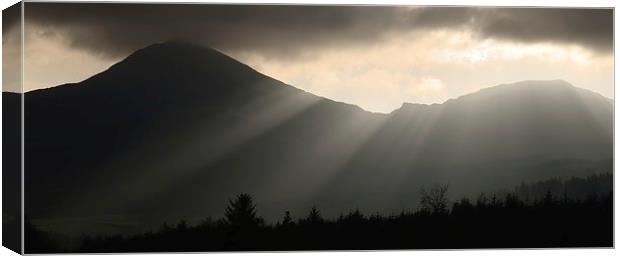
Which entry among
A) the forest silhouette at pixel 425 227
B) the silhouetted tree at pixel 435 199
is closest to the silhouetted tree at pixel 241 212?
the forest silhouette at pixel 425 227

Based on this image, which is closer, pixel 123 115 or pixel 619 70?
pixel 123 115

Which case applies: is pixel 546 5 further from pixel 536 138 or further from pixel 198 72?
pixel 198 72

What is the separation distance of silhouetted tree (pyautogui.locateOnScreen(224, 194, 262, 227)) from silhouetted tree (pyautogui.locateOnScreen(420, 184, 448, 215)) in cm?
181

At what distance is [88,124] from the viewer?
14.4 metres

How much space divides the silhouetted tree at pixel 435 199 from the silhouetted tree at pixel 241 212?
181 cm

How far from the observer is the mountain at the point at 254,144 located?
14.4 metres

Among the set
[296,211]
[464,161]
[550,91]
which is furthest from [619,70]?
[296,211]

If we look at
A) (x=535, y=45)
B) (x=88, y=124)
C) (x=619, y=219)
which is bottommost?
(x=619, y=219)

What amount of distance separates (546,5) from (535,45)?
449 mm

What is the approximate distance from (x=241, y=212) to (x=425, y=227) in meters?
2.01

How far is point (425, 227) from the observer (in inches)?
597

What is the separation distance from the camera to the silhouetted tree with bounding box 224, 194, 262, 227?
14680 millimetres

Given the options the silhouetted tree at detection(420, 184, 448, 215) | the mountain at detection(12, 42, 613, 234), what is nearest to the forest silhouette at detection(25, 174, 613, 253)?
the silhouetted tree at detection(420, 184, 448, 215)

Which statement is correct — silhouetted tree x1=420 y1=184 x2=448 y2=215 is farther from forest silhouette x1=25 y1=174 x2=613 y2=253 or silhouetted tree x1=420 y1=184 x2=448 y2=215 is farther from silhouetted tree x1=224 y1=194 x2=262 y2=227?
silhouetted tree x1=224 y1=194 x2=262 y2=227
